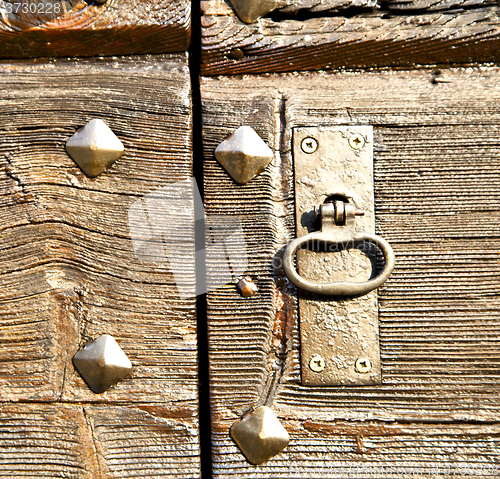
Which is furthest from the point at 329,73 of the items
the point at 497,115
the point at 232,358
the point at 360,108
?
the point at 232,358

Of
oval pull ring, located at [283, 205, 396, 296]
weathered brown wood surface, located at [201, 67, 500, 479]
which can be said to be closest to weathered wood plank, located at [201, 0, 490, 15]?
weathered brown wood surface, located at [201, 67, 500, 479]

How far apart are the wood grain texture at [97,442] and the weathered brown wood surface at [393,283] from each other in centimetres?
8

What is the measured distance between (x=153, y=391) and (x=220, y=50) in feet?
2.44

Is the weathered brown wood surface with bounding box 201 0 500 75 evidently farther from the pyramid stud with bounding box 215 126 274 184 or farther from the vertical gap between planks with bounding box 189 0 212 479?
the pyramid stud with bounding box 215 126 274 184

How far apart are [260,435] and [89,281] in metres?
0.46

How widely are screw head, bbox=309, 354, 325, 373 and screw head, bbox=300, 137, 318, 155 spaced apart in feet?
1.41

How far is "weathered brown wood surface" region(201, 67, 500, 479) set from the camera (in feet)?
2.43

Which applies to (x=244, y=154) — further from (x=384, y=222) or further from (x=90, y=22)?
(x=90, y=22)

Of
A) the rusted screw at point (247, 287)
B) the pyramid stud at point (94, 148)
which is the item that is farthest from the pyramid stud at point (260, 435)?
the pyramid stud at point (94, 148)

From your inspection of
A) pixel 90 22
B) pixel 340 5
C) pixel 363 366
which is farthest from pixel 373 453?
pixel 90 22

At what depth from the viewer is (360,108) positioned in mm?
816

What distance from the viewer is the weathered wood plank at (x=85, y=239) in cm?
75

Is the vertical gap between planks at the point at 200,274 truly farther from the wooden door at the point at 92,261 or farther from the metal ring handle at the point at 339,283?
the metal ring handle at the point at 339,283

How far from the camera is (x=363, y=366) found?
74cm
